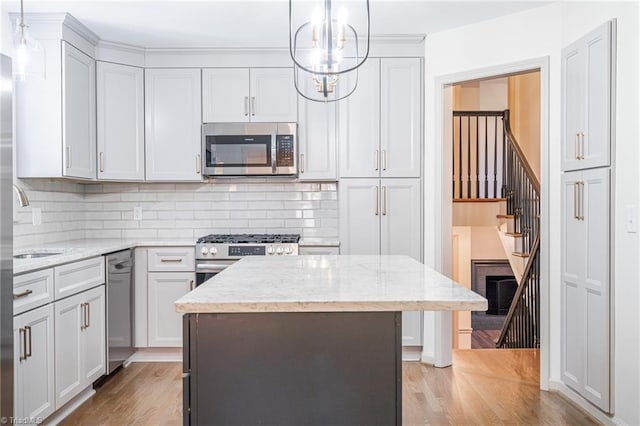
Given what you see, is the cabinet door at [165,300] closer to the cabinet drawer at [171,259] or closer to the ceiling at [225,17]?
the cabinet drawer at [171,259]

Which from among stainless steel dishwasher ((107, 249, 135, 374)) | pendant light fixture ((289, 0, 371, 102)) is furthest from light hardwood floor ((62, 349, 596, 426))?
pendant light fixture ((289, 0, 371, 102))

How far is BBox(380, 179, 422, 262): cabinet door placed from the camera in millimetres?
3805

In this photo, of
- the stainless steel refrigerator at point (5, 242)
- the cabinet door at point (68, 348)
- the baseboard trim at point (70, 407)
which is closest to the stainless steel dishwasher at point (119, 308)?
the baseboard trim at point (70, 407)

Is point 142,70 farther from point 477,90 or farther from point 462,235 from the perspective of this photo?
point 477,90

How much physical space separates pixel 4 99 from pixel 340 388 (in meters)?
1.70

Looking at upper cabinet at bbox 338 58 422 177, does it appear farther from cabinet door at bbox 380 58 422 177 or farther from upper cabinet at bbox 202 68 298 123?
upper cabinet at bbox 202 68 298 123

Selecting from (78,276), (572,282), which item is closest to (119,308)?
(78,276)

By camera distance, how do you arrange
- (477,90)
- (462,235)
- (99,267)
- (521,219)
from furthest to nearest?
1. (477,90)
2. (462,235)
3. (521,219)
4. (99,267)

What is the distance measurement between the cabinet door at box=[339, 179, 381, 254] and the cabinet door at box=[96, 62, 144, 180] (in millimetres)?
1676

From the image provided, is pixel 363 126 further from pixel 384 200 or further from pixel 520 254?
pixel 520 254

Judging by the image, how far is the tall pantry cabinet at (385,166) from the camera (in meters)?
3.80

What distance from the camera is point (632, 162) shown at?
96.4 inches

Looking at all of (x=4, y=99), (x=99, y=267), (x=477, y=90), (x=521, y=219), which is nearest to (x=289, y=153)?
(x=99, y=267)

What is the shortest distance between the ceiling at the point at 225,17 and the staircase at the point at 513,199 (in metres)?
2.27
